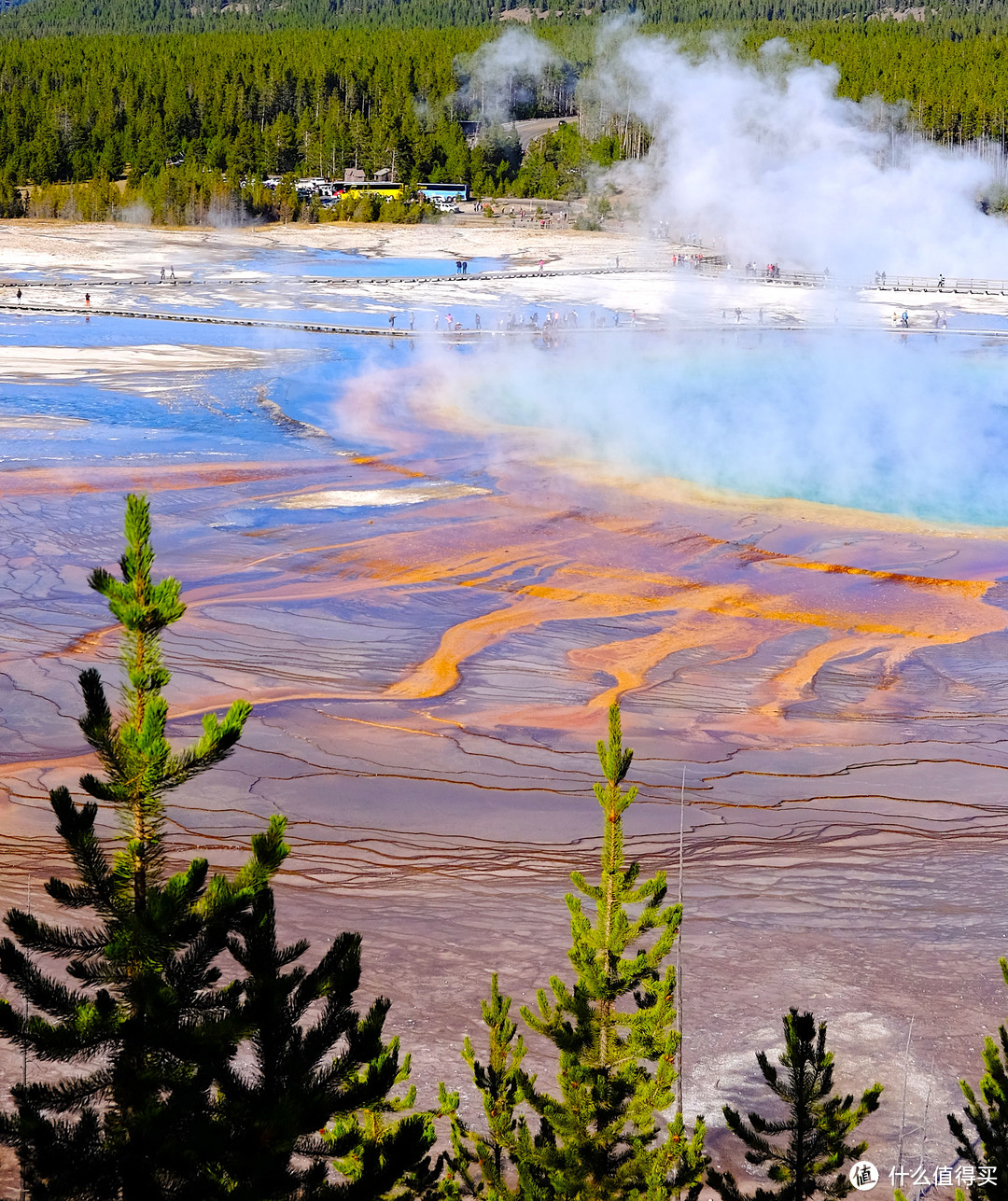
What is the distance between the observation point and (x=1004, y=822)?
333 inches

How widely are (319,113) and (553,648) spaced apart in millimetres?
63885

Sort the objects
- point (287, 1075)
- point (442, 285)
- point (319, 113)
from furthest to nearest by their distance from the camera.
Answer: point (319, 113) < point (442, 285) < point (287, 1075)

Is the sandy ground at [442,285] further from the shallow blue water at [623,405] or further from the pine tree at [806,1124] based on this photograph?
the pine tree at [806,1124]

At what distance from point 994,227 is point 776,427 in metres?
26.3

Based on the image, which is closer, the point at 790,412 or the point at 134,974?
the point at 134,974

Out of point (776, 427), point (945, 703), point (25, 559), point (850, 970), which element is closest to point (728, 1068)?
point (850, 970)

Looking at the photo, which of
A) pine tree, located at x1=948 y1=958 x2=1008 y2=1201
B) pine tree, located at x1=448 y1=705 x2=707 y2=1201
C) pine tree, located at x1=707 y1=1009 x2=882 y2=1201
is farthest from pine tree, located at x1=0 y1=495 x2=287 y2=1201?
pine tree, located at x1=948 y1=958 x2=1008 y2=1201

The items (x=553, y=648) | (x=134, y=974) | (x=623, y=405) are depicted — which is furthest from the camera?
(x=623, y=405)

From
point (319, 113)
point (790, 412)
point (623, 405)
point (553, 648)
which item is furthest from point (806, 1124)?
point (319, 113)

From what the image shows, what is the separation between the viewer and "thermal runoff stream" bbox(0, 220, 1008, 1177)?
7062 millimetres

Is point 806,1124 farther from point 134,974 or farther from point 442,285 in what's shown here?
point 442,285

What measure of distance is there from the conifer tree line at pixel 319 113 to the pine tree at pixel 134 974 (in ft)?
171

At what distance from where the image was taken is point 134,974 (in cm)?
305

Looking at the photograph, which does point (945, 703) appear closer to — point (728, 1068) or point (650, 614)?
point (650, 614)
